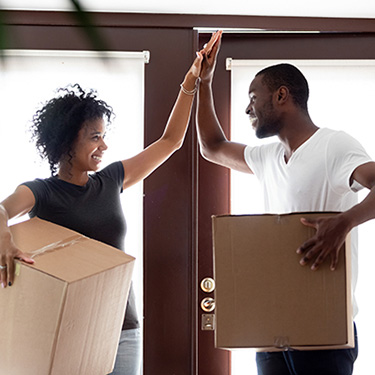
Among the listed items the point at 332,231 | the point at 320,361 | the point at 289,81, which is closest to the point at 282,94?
the point at 289,81

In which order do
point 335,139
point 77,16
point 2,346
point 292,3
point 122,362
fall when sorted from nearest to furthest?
point 77,16, point 2,346, point 335,139, point 122,362, point 292,3

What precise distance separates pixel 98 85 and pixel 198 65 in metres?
0.58

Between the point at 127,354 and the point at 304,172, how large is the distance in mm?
823

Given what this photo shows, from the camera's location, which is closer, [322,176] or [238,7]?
[322,176]

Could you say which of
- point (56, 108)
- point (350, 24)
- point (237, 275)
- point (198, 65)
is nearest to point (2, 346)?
point (237, 275)

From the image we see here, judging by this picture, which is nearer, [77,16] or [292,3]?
[77,16]

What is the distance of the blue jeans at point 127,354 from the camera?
171cm

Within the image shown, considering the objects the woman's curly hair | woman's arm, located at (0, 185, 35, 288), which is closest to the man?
the woman's curly hair

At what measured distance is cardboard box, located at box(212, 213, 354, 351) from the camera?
136 centimetres

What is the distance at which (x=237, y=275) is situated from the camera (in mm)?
1375

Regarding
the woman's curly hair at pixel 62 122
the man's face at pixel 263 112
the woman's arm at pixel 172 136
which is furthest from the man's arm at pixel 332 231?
the woman's curly hair at pixel 62 122

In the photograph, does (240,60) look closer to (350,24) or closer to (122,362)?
(350,24)

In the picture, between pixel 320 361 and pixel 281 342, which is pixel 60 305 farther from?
pixel 320 361

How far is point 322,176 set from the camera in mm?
1523
